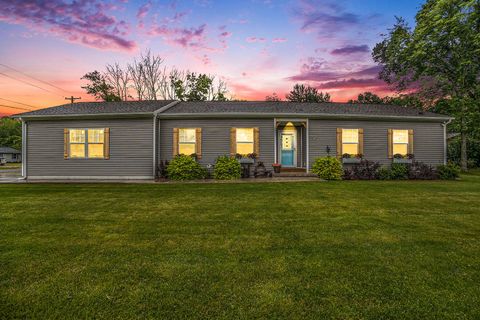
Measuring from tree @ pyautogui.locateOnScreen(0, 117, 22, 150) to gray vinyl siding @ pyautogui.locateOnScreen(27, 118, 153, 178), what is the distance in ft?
164

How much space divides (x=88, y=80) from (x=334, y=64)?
2513 cm

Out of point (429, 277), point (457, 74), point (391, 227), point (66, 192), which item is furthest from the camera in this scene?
point (457, 74)

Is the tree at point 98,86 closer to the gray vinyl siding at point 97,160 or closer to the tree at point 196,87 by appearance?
the tree at point 196,87

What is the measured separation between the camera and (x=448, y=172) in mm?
11000

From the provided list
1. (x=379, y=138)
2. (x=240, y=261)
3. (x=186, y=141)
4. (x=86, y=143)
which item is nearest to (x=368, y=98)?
(x=379, y=138)

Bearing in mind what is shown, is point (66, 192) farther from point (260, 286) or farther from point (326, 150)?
point (326, 150)

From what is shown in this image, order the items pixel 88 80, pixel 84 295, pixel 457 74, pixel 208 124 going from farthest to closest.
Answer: pixel 88 80 → pixel 457 74 → pixel 208 124 → pixel 84 295

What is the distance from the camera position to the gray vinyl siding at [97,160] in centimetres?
1104

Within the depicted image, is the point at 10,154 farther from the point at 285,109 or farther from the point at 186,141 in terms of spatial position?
the point at 285,109

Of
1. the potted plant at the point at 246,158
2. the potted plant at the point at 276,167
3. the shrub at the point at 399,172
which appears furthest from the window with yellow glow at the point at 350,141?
the potted plant at the point at 246,158

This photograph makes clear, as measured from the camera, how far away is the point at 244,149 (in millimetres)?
11578

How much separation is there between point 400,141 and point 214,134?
948cm

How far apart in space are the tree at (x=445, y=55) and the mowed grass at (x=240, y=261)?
514 inches

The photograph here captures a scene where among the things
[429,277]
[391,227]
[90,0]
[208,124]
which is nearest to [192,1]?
[90,0]
